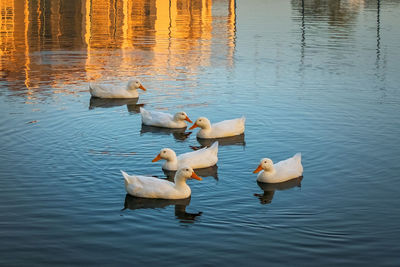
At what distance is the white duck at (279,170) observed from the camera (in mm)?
14445

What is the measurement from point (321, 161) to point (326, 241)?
4.86 metres

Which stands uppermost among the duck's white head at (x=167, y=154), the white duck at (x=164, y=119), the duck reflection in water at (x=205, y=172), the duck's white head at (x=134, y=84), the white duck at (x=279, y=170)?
the duck's white head at (x=134, y=84)

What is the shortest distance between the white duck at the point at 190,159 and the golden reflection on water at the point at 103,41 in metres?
9.93

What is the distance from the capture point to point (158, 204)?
525 inches

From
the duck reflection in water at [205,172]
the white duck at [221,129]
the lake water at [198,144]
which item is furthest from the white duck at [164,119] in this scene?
the duck reflection in water at [205,172]

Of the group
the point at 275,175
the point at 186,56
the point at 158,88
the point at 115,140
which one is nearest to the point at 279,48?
the point at 186,56

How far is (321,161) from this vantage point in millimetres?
16078

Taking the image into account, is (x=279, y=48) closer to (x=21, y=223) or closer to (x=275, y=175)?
(x=275, y=175)

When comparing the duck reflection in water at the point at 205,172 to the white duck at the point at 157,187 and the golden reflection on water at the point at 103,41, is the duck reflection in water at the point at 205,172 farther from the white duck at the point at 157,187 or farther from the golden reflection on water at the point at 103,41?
the golden reflection on water at the point at 103,41

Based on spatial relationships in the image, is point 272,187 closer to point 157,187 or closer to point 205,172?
point 205,172

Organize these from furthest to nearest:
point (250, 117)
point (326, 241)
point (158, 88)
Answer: point (158, 88), point (250, 117), point (326, 241)

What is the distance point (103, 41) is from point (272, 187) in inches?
1010

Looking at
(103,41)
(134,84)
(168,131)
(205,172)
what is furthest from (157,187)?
(103,41)

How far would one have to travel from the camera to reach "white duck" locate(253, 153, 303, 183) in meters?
14.4
